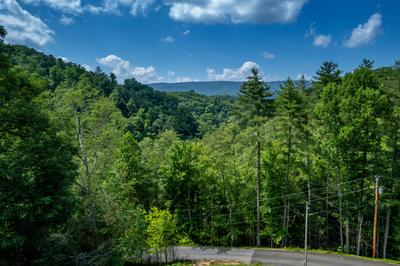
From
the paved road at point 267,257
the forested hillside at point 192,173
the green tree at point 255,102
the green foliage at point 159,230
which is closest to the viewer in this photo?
the forested hillside at point 192,173

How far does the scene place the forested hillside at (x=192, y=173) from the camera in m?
10.9

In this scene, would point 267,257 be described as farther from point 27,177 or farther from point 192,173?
point 27,177

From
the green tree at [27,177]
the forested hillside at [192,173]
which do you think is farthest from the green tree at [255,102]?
the green tree at [27,177]

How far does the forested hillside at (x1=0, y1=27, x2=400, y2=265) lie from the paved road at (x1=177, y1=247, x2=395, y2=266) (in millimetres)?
1755

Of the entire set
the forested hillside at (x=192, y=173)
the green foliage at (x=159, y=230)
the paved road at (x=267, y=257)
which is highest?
the forested hillside at (x=192, y=173)

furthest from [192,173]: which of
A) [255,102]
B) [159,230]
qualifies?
[255,102]

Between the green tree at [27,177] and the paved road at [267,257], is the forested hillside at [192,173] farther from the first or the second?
the paved road at [267,257]

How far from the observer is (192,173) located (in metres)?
26.4

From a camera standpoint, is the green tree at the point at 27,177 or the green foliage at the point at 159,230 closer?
the green tree at the point at 27,177

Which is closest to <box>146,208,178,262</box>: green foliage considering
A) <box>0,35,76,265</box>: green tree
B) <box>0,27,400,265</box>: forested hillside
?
<box>0,27,400,265</box>: forested hillside

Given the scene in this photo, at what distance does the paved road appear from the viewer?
1978cm

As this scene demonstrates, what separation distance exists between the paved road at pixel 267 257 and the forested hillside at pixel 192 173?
1755 mm

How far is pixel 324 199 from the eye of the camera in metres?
24.5

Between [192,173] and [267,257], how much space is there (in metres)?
9.05
